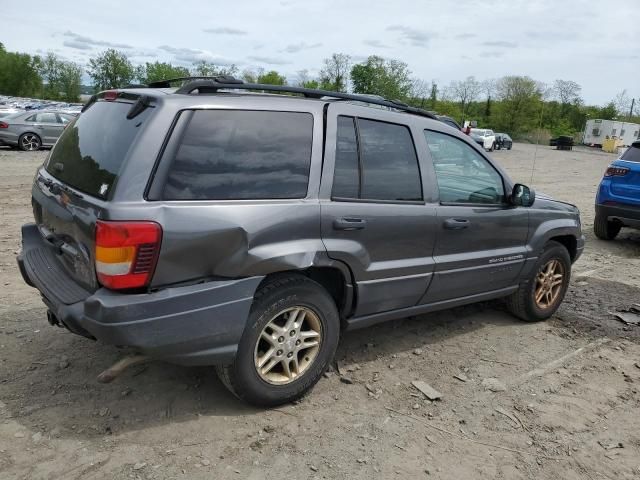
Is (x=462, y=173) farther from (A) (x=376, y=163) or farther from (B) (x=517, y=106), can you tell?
(B) (x=517, y=106)

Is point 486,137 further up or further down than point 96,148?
further up

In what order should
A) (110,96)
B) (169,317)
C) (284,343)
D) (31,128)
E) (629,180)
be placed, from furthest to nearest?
(31,128) → (629,180) → (110,96) → (284,343) → (169,317)

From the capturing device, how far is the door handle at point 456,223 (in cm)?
393

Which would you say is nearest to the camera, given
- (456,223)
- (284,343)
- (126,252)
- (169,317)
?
(126,252)

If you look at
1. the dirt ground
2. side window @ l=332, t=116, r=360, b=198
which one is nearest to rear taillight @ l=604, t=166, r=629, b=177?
the dirt ground

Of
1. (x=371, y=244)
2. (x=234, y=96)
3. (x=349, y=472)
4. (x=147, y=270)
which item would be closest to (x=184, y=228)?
(x=147, y=270)

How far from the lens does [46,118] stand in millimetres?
18438

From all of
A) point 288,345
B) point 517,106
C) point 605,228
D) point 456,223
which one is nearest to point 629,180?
point 605,228

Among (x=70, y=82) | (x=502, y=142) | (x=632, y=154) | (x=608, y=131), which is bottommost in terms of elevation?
(x=632, y=154)

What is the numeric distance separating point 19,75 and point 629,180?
10323cm

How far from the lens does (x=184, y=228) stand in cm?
273

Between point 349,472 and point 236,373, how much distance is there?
0.81 meters

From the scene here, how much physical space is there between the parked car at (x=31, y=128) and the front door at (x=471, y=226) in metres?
17.1

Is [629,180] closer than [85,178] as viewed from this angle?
No
